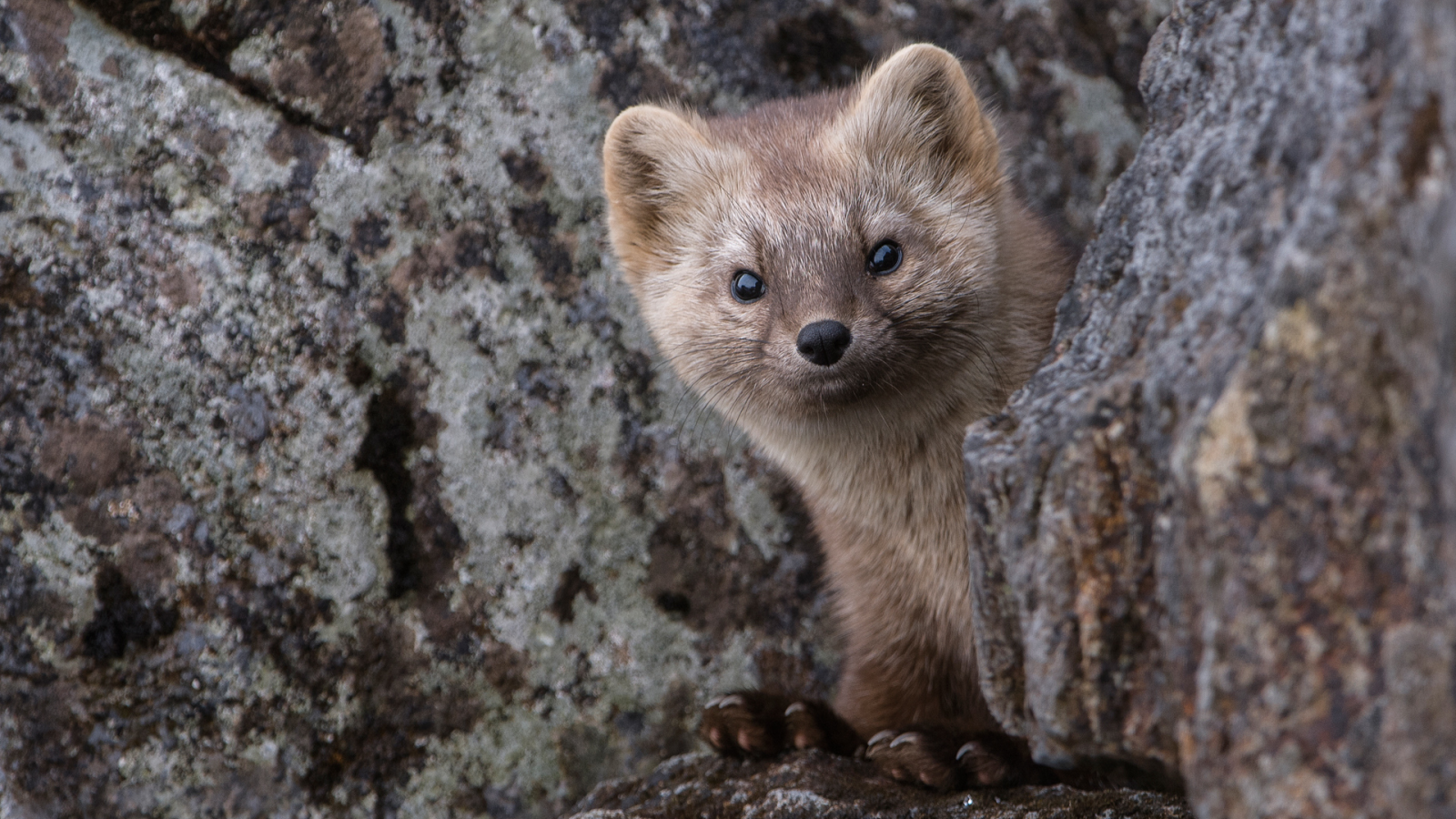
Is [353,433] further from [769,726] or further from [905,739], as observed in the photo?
[905,739]

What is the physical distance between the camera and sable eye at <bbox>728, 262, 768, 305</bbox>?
124 inches

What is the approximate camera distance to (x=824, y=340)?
108 inches

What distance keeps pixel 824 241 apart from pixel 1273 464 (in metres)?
1.70

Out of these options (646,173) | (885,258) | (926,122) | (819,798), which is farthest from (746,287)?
(819,798)

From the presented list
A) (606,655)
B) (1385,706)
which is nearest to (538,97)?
(606,655)

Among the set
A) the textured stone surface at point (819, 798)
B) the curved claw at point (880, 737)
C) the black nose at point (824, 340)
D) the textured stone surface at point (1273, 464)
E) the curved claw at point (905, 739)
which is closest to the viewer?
the textured stone surface at point (1273, 464)

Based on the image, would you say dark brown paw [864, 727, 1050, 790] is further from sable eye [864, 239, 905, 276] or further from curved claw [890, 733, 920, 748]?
sable eye [864, 239, 905, 276]

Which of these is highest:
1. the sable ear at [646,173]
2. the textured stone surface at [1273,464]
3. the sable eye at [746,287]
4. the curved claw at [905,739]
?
the sable ear at [646,173]

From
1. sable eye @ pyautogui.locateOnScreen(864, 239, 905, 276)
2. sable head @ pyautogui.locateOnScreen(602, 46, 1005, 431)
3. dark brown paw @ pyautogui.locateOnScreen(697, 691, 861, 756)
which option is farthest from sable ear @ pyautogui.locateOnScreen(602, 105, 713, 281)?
dark brown paw @ pyautogui.locateOnScreen(697, 691, 861, 756)

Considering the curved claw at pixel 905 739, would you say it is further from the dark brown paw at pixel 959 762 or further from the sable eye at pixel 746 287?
the sable eye at pixel 746 287

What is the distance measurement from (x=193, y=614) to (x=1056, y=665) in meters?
2.57

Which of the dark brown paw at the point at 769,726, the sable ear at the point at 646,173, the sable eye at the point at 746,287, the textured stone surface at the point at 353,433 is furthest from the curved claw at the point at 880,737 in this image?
the sable ear at the point at 646,173

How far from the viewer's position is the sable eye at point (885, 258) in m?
3.04

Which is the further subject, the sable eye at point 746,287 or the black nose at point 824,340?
the sable eye at point 746,287
